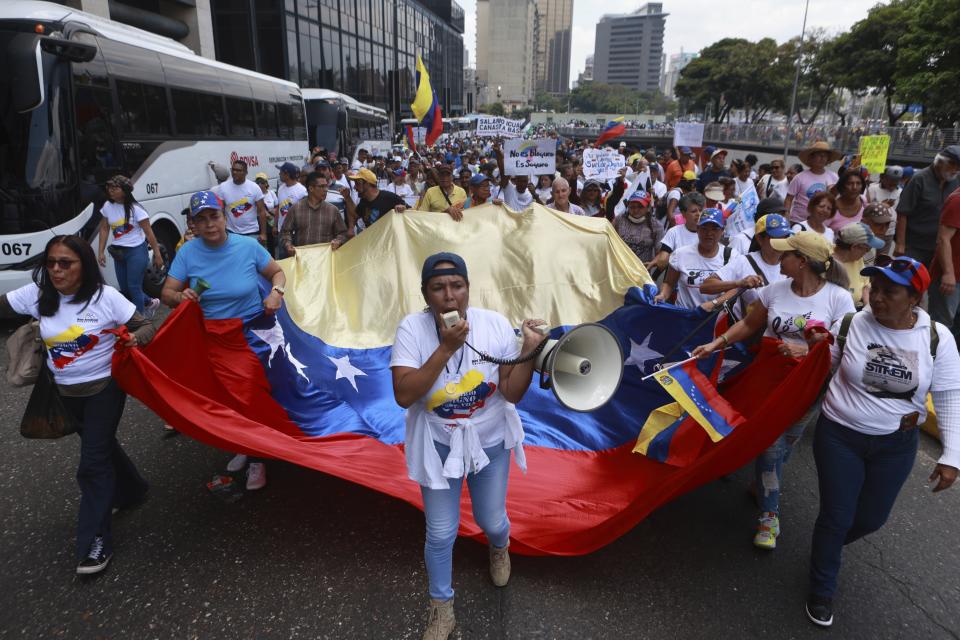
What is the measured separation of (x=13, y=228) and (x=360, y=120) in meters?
26.5

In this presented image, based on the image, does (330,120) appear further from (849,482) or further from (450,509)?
(849,482)

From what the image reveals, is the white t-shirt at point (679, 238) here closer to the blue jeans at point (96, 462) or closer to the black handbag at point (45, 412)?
the blue jeans at point (96, 462)

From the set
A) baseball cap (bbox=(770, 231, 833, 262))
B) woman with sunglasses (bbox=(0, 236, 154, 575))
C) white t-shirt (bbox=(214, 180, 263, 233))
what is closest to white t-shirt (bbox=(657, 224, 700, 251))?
baseball cap (bbox=(770, 231, 833, 262))

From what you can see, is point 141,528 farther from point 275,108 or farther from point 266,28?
point 266,28

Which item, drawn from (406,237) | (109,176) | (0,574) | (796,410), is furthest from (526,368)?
(109,176)

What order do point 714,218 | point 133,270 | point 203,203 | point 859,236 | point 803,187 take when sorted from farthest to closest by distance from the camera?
point 133,270 → point 803,187 → point 714,218 → point 859,236 → point 203,203

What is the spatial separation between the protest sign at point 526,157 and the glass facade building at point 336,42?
96.6 feet

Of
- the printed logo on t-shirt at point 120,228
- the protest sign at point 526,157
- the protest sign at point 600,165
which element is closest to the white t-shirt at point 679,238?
the protest sign at point 526,157

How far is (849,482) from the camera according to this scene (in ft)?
9.12

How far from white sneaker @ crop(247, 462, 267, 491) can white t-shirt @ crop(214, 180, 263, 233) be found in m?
5.13

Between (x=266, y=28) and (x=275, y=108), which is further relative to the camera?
(x=266, y=28)

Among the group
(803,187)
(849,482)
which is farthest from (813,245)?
(803,187)

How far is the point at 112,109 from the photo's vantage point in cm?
809

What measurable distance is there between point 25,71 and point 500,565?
7.36 metres
